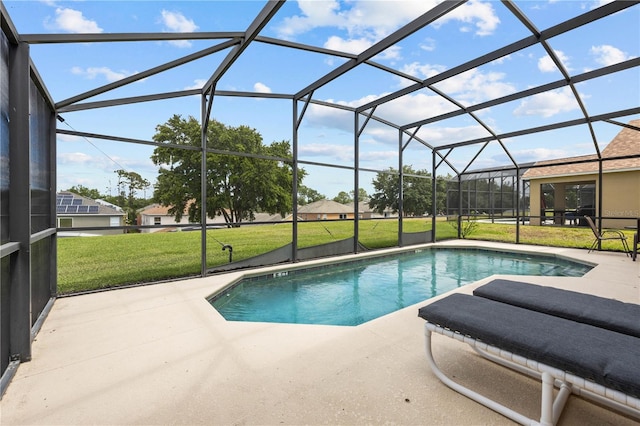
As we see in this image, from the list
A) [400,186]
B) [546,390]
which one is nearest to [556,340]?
[546,390]

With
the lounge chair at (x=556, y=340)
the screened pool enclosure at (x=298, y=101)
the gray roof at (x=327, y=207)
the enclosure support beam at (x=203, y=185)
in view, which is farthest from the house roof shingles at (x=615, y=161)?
the enclosure support beam at (x=203, y=185)

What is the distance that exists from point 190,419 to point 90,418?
0.63m

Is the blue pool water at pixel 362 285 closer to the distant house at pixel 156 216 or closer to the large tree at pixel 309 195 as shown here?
the distant house at pixel 156 216

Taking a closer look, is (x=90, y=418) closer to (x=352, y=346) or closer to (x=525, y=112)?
(x=352, y=346)

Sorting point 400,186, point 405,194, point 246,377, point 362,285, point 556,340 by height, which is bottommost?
point 362,285

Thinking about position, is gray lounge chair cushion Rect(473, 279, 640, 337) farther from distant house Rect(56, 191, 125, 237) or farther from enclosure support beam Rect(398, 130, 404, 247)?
enclosure support beam Rect(398, 130, 404, 247)

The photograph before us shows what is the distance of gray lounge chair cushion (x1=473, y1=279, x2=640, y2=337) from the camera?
2.04 metres

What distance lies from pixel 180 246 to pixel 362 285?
5.33 m

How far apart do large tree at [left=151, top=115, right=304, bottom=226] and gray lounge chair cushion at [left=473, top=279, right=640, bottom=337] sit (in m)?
6.12

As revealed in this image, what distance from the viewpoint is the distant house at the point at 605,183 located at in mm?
10094

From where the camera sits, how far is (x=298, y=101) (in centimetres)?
696

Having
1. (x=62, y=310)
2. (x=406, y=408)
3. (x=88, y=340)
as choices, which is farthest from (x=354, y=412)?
(x=62, y=310)

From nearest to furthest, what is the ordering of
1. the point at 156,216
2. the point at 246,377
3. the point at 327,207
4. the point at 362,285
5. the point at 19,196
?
1. the point at 246,377
2. the point at 19,196
3. the point at 362,285
4. the point at 156,216
5. the point at 327,207

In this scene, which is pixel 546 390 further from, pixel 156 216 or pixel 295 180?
pixel 156 216
